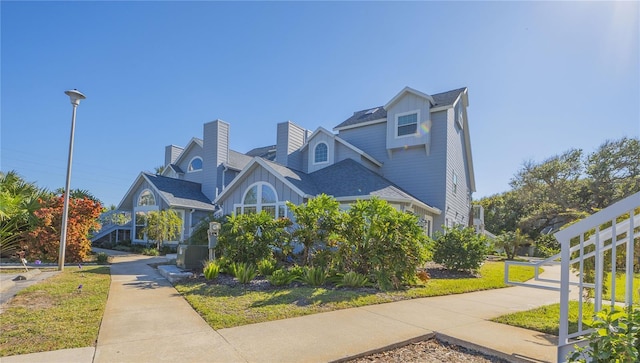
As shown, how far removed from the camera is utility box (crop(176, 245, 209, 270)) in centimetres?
1063

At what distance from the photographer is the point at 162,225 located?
17.6 m

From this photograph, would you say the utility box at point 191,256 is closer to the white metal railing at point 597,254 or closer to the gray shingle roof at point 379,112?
the white metal railing at point 597,254

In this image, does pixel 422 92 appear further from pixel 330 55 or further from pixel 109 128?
pixel 109 128

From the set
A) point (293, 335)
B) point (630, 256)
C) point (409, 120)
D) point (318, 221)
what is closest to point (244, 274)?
point (318, 221)

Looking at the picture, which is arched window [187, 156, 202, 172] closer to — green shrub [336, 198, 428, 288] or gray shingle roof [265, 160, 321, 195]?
gray shingle roof [265, 160, 321, 195]

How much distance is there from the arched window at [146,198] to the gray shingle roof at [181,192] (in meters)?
1.09

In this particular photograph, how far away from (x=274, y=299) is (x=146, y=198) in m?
17.8

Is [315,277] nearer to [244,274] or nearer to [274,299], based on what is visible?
[244,274]

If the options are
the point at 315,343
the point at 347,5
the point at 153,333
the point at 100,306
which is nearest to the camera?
the point at 315,343

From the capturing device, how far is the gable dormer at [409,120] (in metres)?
16.6

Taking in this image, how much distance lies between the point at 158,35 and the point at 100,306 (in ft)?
29.3

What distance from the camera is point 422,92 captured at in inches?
655

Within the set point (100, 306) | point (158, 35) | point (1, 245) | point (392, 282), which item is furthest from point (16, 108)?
point (392, 282)

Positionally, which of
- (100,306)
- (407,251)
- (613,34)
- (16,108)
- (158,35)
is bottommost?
(100,306)
